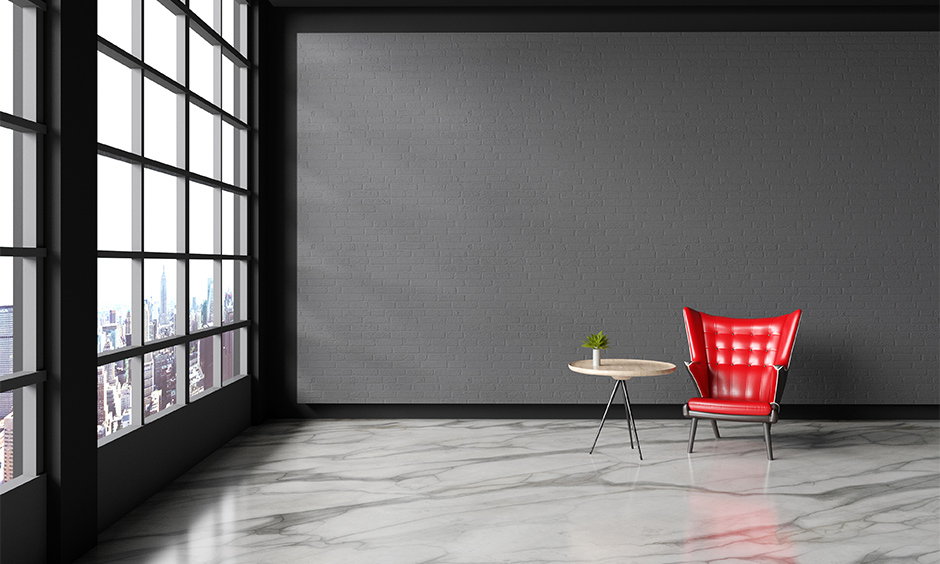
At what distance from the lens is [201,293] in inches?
189

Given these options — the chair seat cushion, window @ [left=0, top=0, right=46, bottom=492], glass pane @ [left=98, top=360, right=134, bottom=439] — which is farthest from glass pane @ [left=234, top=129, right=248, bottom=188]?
the chair seat cushion

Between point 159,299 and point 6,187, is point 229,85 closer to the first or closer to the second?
point 159,299

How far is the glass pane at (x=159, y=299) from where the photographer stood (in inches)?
154

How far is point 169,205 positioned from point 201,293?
30.3 inches

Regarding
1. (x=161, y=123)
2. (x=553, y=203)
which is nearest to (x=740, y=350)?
(x=553, y=203)

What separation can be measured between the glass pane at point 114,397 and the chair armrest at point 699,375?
11.5 ft

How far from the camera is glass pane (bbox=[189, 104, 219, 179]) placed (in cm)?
464

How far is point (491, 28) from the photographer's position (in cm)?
587

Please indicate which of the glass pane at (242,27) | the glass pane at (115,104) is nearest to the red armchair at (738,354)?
the glass pane at (115,104)

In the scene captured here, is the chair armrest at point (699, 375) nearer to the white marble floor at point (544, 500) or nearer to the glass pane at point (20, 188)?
the white marble floor at point (544, 500)

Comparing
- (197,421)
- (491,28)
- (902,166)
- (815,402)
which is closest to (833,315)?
(815,402)

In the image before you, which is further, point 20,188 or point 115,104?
point 115,104

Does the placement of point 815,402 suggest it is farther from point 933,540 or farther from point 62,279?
point 62,279

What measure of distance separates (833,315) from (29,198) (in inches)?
220
